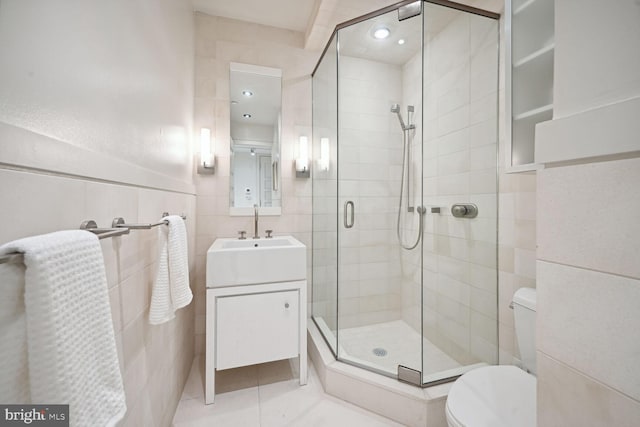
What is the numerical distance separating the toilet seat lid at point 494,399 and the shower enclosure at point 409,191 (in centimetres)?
38

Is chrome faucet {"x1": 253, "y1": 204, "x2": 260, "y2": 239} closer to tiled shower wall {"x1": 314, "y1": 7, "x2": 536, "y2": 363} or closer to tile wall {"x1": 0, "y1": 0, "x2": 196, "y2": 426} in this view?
tile wall {"x1": 0, "y1": 0, "x2": 196, "y2": 426}

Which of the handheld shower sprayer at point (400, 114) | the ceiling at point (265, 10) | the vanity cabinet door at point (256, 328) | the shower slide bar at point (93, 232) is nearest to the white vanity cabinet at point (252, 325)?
the vanity cabinet door at point (256, 328)

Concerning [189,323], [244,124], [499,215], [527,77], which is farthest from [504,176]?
[189,323]

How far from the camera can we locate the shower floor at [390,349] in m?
1.43

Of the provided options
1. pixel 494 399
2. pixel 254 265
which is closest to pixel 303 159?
pixel 254 265

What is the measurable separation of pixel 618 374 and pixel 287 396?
1518mm

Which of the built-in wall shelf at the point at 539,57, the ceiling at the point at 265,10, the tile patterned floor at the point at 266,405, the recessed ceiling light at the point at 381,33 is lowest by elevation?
the tile patterned floor at the point at 266,405

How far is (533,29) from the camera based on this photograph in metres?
1.08

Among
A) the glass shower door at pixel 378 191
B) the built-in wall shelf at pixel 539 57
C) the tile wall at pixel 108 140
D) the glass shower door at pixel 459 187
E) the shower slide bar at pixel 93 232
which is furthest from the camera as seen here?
the glass shower door at pixel 378 191

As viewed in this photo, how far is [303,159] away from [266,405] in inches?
66.4

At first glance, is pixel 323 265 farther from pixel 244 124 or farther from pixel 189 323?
pixel 244 124

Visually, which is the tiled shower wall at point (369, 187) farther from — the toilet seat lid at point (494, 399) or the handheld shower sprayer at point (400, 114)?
the toilet seat lid at point (494, 399)

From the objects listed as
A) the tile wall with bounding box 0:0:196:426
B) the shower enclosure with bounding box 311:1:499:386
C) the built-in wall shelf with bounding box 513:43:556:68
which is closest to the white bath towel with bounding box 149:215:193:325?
the tile wall with bounding box 0:0:196:426

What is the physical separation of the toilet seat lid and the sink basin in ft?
3.09
